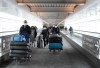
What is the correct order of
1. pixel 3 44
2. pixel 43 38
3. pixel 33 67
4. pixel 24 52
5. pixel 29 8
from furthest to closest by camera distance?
1. pixel 29 8
2. pixel 43 38
3. pixel 3 44
4. pixel 24 52
5. pixel 33 67

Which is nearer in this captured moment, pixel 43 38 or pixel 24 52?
pixel 24 52

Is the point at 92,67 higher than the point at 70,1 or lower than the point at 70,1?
lower

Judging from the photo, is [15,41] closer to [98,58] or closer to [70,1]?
[98,58]

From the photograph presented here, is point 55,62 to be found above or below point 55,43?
below

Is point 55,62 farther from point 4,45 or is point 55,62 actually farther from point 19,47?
point 4,45

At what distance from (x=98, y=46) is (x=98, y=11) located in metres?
10.7

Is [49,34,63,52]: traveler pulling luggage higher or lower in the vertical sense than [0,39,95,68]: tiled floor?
higher

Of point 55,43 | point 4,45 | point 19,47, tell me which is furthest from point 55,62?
point 55,43

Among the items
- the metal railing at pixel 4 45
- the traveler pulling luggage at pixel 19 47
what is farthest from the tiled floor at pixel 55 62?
the metal railing at pixel 4 45

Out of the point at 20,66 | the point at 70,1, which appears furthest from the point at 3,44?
the point at 70,1

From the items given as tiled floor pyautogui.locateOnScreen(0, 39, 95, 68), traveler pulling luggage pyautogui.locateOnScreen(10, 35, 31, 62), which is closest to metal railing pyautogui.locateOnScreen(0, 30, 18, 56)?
traveler pulling luggage pyautogui.locateOnScreen(10, 35, 31, 62)

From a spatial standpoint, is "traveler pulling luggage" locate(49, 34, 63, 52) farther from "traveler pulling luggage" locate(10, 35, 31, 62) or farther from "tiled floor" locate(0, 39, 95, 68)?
"traveler pulling luggage" locate(10, 35, 31, 62)

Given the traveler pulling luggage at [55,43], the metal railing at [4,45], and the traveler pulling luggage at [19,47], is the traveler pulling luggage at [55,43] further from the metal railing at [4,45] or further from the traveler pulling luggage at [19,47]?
the traveler pulling luggage at [19,47]

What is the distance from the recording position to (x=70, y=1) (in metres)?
20.7
